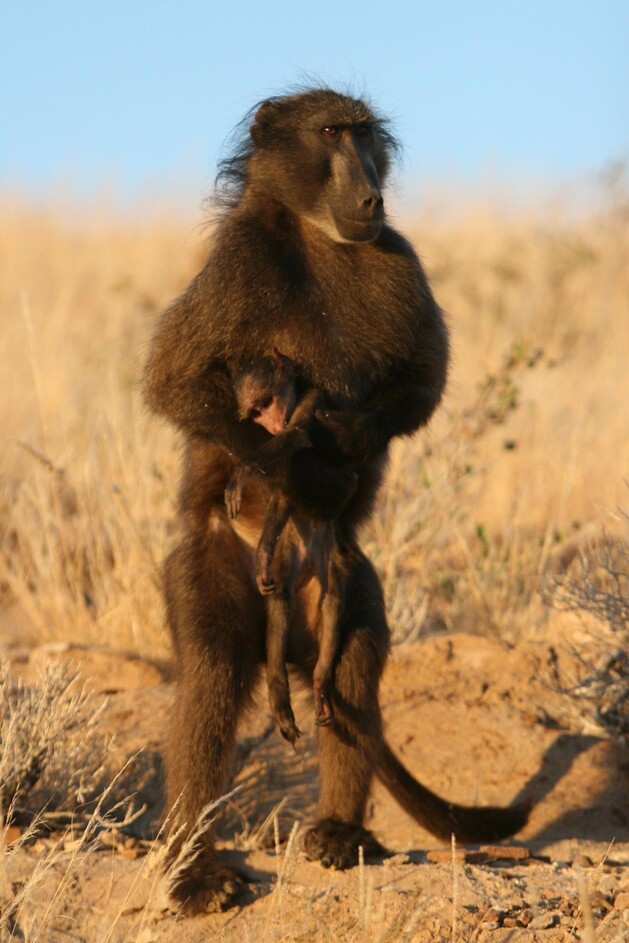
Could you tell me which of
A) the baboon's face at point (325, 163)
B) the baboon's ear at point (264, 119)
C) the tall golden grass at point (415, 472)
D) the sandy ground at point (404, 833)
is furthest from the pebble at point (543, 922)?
the baboon's ear at point (264, 119)

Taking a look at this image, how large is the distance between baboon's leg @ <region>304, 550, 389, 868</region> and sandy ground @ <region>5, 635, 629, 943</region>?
0.36 ft

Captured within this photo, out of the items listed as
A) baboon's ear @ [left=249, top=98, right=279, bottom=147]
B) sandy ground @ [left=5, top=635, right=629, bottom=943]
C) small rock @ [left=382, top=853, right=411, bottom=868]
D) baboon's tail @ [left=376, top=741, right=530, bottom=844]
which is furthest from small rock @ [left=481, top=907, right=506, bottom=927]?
baboon's ear @ [left=249, top=98, right=279, bottom=147]

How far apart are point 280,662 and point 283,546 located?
1.05 feet

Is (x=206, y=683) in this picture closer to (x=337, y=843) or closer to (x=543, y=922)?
(x=337, y=843)

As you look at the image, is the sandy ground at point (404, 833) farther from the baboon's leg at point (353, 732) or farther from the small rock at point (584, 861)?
the baboon's leg at point (353, 732)

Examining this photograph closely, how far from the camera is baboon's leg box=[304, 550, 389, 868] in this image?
11.5ft

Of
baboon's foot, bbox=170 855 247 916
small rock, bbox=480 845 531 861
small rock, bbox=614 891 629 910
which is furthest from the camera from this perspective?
small rock, bbox=480 845 531 861

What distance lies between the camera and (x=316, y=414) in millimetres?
3400

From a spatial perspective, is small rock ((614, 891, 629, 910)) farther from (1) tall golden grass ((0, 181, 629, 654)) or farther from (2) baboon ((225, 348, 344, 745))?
(1) tall golden grass ((0, 181, 629, 654))

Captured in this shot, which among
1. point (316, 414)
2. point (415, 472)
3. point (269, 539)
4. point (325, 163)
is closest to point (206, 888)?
point (269, 539)

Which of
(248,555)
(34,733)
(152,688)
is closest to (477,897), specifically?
(248,555)

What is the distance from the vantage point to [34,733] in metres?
3.84

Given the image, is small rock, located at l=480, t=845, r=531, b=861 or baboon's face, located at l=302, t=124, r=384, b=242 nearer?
baboon's face, located at l=302, t=124, r=384, b=242

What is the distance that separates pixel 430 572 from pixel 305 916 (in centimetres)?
348
